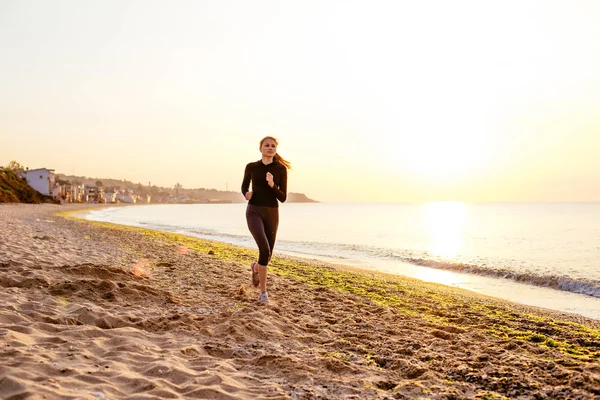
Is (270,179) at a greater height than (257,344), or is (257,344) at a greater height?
(270,179)

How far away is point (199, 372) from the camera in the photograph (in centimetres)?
385

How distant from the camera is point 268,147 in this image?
21.8 feet

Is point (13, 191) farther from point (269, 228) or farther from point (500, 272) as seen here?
point (269, 228)

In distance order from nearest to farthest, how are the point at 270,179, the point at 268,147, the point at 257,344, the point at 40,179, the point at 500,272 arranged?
the point at 257,344 < the point at 270,179 < the point at 268,147 < the point at 500,272 < the point at 40,179

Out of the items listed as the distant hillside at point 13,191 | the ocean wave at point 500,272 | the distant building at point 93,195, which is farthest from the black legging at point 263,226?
the distant building at point 93,195

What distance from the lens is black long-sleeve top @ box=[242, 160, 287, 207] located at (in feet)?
22.2

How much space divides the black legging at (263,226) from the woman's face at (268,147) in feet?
2.84

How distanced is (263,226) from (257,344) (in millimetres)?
2322

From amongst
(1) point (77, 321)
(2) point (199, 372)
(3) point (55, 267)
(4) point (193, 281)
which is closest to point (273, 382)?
(2) point (199, 372)

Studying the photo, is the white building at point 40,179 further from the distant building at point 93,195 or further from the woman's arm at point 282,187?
the woman's arm at point 282,187

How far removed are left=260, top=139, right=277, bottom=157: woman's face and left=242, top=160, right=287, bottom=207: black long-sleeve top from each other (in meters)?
0.19

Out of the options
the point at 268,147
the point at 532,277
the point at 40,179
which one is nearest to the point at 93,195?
the point at 40,179

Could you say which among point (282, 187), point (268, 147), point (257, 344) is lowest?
point (257, 344)

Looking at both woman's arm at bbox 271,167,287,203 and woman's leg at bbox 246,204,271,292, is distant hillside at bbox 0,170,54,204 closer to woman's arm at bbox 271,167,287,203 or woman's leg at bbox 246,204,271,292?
woman's leg at bbox 246,204,271,292
